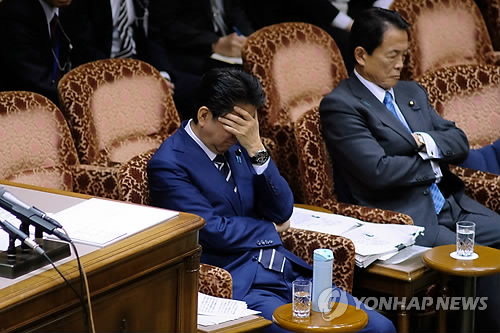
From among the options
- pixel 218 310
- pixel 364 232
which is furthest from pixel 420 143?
pixel 218 310

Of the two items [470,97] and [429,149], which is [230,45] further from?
[429,149]

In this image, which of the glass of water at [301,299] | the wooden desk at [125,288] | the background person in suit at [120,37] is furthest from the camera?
the background person in suit at [120,37]

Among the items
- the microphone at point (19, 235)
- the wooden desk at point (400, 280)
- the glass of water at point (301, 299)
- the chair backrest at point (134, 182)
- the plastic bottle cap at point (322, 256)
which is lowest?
the wooden desk at point (400, 280)

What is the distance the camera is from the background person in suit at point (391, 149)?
143 inches

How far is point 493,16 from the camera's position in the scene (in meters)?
5.80

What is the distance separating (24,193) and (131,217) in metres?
0.45

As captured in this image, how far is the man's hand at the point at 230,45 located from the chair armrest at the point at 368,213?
1.30 metres

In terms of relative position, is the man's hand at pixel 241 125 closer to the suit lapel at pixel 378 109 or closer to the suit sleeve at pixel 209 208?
the suit sleeve at pixel 209 208

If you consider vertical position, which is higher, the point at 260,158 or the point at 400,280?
the point at 260,158

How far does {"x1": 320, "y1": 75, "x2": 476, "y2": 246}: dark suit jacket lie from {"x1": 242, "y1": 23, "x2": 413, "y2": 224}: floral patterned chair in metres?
0.09

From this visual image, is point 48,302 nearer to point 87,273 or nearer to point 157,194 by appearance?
point 87,273

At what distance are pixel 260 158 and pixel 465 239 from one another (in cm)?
80

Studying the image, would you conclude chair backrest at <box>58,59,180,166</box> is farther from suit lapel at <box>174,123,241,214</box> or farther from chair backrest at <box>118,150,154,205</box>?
suit lapel at <box>174,123,241,214</box>

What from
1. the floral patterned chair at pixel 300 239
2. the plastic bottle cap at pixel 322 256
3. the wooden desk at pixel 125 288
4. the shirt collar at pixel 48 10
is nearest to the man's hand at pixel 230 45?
the shirt collar at pixel 48 10
